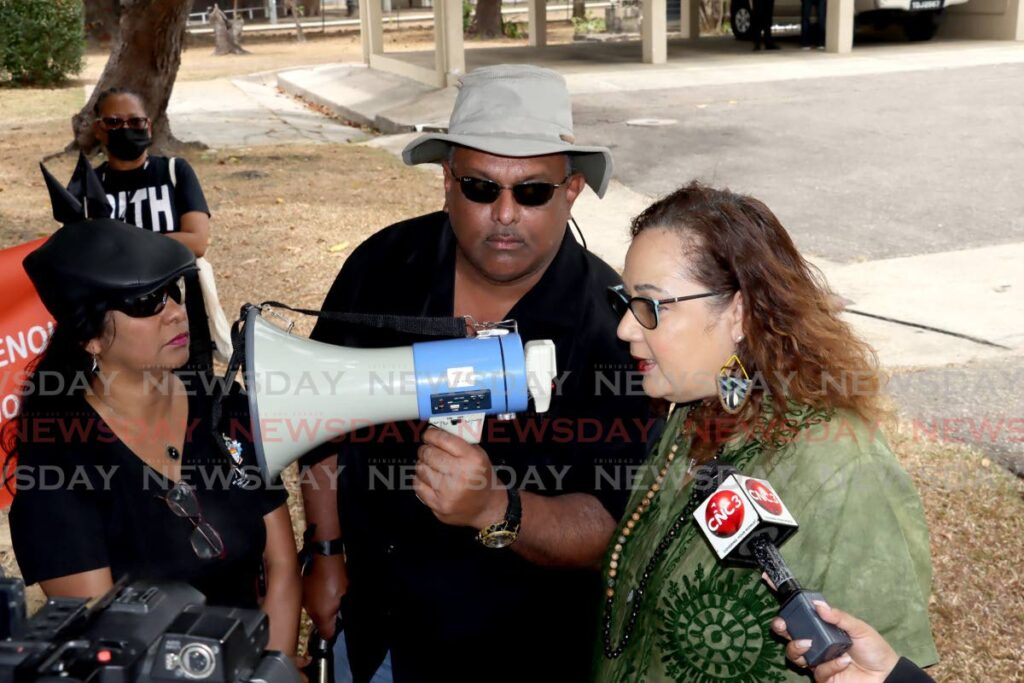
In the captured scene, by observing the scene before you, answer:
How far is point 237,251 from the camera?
31.2ft

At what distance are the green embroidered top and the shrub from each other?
24.7 meters

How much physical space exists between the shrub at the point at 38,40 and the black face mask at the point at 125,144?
20.2m

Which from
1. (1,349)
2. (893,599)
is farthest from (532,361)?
(1,349)

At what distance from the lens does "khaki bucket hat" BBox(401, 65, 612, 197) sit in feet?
8.78

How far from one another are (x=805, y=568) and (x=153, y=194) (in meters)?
4.54

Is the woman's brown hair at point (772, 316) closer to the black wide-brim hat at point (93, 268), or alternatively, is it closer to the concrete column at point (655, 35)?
the black wide-brim hat at point (93, 268)

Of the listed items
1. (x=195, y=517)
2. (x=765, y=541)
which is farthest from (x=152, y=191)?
(x=765, y=541)

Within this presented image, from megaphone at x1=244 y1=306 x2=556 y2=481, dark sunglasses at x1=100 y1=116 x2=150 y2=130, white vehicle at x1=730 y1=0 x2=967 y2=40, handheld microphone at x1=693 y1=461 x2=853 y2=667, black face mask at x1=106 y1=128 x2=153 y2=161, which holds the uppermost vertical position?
white vehicle at x1=730 y1=0 x2=967 y2=40

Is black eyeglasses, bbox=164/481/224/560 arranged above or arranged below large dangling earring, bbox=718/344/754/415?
below

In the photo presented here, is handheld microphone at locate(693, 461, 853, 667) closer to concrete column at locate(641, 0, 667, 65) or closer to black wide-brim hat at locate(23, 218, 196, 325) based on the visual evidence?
black wide-brim hat at locate(23, 218, 196, 325)

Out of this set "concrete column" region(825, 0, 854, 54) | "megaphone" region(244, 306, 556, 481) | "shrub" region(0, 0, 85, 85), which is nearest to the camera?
"megaphone" region(244, 306, 556, 481)

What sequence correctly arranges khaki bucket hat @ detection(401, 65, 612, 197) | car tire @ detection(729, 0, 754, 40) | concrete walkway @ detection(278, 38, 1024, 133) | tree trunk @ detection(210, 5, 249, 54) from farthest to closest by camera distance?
1. tree trunk @ detection(210, 5, 249, 54)
2. car tire @ detection(729, 0, 754, 40)
3. concrete walkway @ detection(278, 38, 1024, 133)
4. khaki bucket hat @ detection(401, 65, 612, 197)

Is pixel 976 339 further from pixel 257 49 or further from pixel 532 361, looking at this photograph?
pixel 257 49

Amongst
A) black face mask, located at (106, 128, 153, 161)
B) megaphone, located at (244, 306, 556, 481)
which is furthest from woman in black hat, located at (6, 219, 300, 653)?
black face mask, located at (106, 128, 153, 161)
